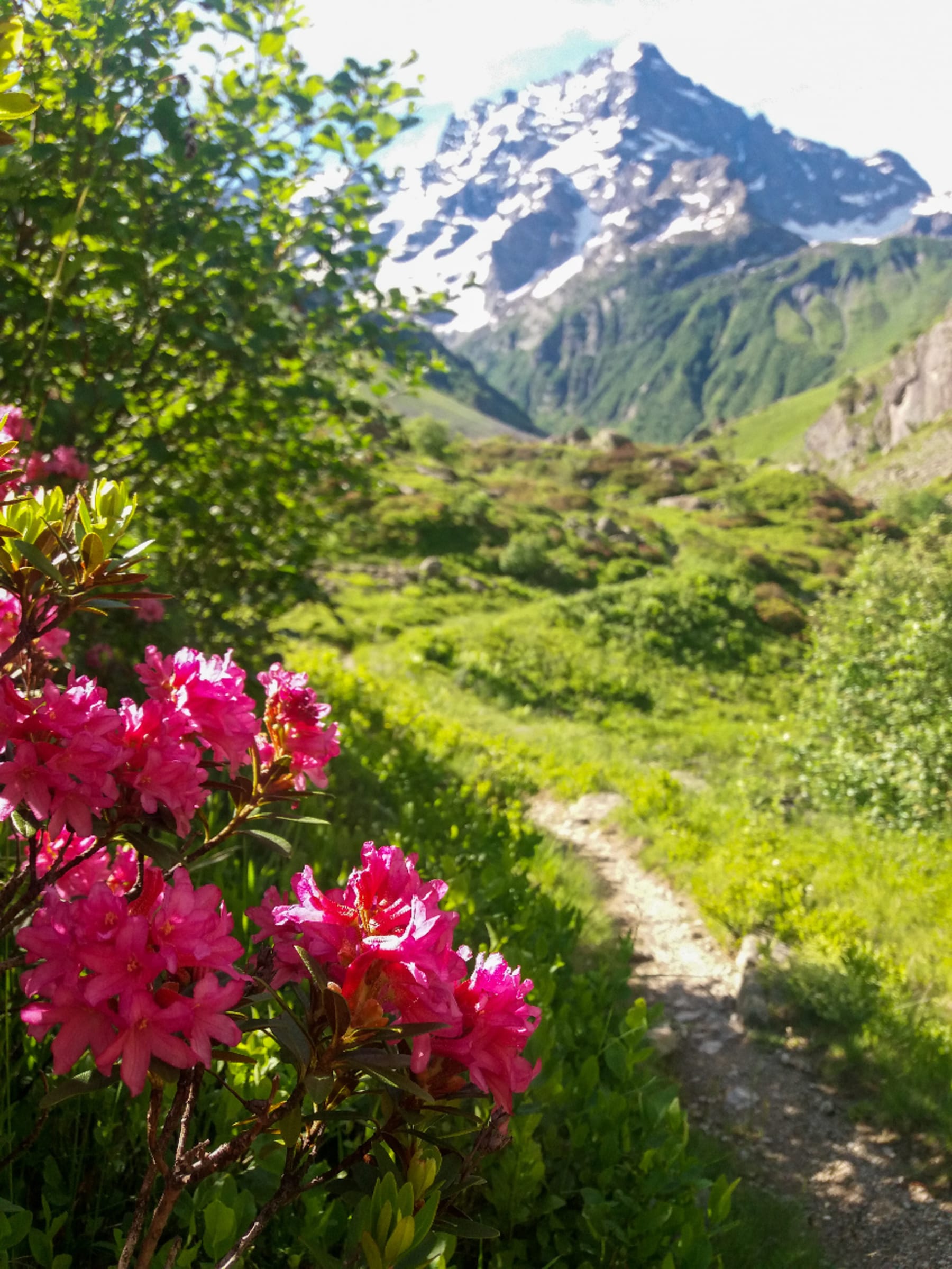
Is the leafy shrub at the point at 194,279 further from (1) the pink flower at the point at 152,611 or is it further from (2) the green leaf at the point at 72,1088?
(2) the green leaf at the point at 72,1088

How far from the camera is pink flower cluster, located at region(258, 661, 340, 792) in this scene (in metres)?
1.61

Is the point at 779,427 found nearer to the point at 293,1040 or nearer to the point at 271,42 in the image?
the point at 271,42

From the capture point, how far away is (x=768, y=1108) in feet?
12.5

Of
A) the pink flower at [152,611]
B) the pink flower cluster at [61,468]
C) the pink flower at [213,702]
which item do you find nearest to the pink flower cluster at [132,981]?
the pink flower at [213,702]

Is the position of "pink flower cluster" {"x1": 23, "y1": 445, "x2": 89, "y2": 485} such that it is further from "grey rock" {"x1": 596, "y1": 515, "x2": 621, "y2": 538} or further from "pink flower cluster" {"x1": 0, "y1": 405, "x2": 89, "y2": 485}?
"grey rock" {"x1": 596, "y1": 515, "x2": 621, "y2": 538}

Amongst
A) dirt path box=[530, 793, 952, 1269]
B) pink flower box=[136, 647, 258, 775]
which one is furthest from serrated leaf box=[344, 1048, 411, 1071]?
dirt path box=[530, 793, 952, 1269]

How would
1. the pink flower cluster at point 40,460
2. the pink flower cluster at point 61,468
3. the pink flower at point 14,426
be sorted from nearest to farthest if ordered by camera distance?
the pink flower at point 14,426, the pink flower cluster at point 40,460, the pink flower cluster at point 61,468

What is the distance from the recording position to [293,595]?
529cm

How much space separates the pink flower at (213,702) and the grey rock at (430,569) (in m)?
17.1

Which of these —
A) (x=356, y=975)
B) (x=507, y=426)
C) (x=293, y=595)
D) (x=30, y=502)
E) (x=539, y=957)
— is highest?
(x=507, y=426)

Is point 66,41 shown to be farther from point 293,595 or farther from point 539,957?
point 539,957

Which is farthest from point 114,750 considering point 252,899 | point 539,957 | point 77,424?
point 77,424

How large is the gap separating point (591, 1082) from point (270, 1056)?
1.08 metres

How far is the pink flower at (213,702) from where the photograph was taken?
4.44 feet
